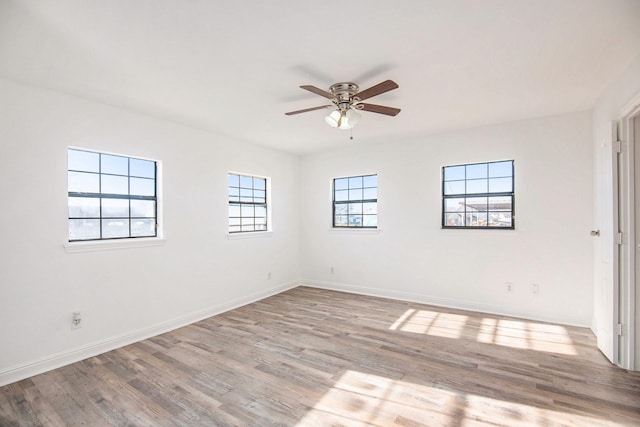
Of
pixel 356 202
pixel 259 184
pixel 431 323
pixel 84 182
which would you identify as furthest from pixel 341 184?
pixel 84 182

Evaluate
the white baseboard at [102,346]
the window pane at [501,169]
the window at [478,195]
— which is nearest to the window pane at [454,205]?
the window at [478,195]

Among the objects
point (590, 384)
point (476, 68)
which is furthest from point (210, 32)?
point (590, 384)

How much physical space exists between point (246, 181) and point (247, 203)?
358mm

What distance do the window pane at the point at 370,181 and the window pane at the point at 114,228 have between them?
3546mm

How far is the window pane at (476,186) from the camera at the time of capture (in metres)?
4.24

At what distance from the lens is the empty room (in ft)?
6.63

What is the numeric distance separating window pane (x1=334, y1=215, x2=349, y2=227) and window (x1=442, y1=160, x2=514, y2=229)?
65.7 inches

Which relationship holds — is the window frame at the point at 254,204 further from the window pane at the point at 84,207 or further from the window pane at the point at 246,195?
the window pane at the point at 84,207

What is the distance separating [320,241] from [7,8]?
4665 millimetres

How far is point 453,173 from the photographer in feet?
14.7

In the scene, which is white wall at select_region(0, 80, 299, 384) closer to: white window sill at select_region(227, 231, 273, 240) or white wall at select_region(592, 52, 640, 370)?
A: white window sill at select_region(227, 231, 273, 240)

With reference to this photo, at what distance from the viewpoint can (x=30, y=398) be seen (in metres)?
2.29

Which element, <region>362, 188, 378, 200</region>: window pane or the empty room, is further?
<region>362, 188, 378, 200</region>: window pane

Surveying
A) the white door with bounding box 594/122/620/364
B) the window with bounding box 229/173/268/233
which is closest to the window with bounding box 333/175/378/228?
the window with bounding box 229/173/268/233
